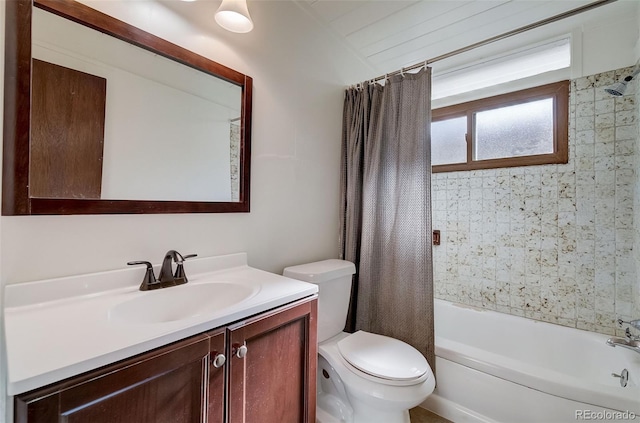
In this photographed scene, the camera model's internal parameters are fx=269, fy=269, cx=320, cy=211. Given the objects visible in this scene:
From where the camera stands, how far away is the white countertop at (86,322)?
54 centimetres

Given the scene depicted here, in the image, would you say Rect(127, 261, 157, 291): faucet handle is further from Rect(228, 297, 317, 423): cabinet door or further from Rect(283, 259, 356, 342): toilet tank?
Rect(283, 259, 356, 342): toilet tank

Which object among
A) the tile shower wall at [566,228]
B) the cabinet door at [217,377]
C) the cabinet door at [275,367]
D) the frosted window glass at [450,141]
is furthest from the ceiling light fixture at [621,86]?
the cabinet door at [217,377]

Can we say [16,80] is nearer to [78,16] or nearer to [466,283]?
[78,16]

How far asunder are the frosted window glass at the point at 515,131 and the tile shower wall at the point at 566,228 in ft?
0.46

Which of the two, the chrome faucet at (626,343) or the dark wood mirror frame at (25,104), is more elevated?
the dark wood mirror frame at (25,104)

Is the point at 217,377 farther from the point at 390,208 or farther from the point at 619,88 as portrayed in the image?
the point at 619,88

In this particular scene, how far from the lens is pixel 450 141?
8.02ft

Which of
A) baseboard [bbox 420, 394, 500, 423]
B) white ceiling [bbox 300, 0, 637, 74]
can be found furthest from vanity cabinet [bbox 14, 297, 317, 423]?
white ceiling [bbox 300, 0, 637, 74]

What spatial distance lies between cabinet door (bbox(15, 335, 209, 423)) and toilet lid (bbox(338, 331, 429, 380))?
30.6 inches

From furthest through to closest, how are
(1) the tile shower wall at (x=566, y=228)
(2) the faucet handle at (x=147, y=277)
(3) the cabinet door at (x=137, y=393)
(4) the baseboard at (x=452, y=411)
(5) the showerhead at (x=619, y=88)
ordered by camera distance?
(1) the tile shower wall at (x=566, y=228) → (5) the showerhead at (x=619, y=88) → (4) the baseboard at (x=452, y=411) → (2) the faucet handle at (x=147, y=277) → (3) the cabinet door at (x=137, y=393)

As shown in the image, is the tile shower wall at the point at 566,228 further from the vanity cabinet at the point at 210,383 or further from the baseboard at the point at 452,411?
the vanity cabinet at the point at 210,383

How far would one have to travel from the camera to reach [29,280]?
0.83m

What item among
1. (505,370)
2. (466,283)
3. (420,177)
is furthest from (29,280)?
(466,283)

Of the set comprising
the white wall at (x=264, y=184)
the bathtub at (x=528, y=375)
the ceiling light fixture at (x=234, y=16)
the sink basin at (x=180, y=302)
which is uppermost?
the ceiling light fixture at (x=234, y=16)
